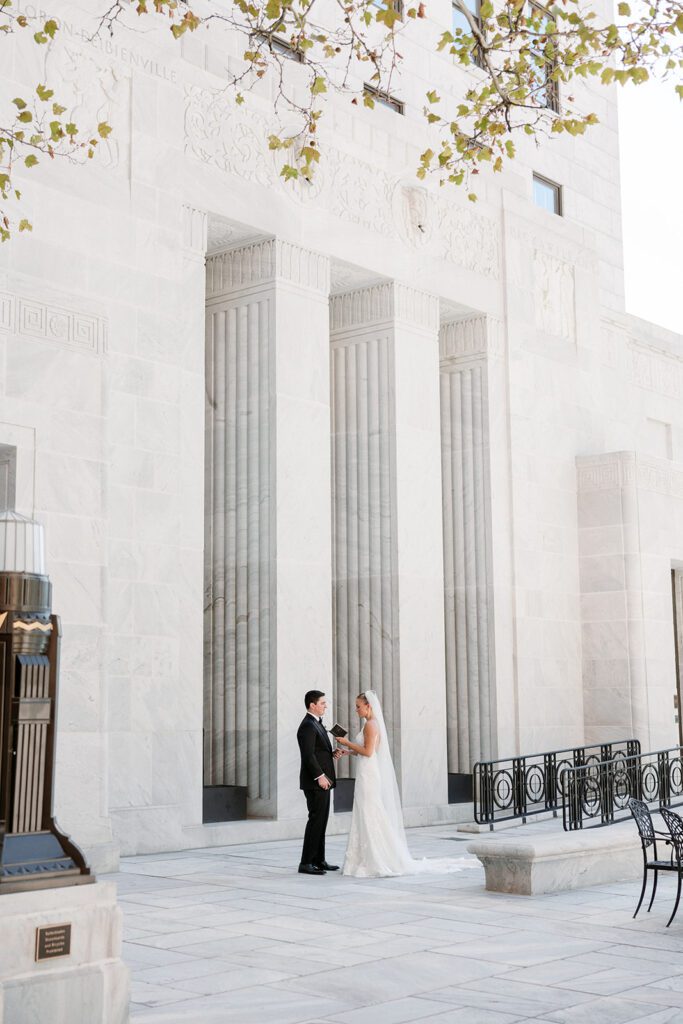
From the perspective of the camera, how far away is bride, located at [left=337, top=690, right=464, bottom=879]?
1275 centimetres

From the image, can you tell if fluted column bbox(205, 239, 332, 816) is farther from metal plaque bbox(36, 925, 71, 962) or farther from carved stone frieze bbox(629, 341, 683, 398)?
metal plaque bbox(36, 925, 71, 962)

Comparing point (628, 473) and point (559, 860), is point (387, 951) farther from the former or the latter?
point (628, 473)

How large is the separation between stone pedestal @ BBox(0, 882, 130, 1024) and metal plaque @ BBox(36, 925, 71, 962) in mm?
17

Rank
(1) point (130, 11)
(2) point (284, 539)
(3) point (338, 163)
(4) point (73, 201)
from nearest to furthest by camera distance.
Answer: (4) point (73, 201)
(1) point (130, 11)
(2) point (284, 539)
(3) point (338, 163)

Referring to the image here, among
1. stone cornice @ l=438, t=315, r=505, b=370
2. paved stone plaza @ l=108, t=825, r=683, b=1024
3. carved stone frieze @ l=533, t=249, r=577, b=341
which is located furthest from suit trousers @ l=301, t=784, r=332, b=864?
carved stone frieze @ l=533, t=249, r=577, b=341

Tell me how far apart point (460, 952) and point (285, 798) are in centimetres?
772

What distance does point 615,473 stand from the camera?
72.3 feet

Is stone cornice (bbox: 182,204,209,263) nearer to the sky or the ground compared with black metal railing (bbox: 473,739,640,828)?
nearer to the sky

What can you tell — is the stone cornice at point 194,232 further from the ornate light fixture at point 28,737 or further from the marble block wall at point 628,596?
the ornate light fixture at point 28,737

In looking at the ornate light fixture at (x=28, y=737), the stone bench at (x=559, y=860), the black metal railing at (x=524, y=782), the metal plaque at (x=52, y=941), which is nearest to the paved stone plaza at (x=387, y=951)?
the stone bench at (x=559, y=860)

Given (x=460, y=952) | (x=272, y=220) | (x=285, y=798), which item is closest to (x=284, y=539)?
(x=285, y=798)

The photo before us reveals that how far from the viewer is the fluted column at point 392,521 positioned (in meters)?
18.5

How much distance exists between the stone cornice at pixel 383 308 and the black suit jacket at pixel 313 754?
8.30 meters

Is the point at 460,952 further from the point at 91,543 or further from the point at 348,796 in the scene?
the point at 348,796
